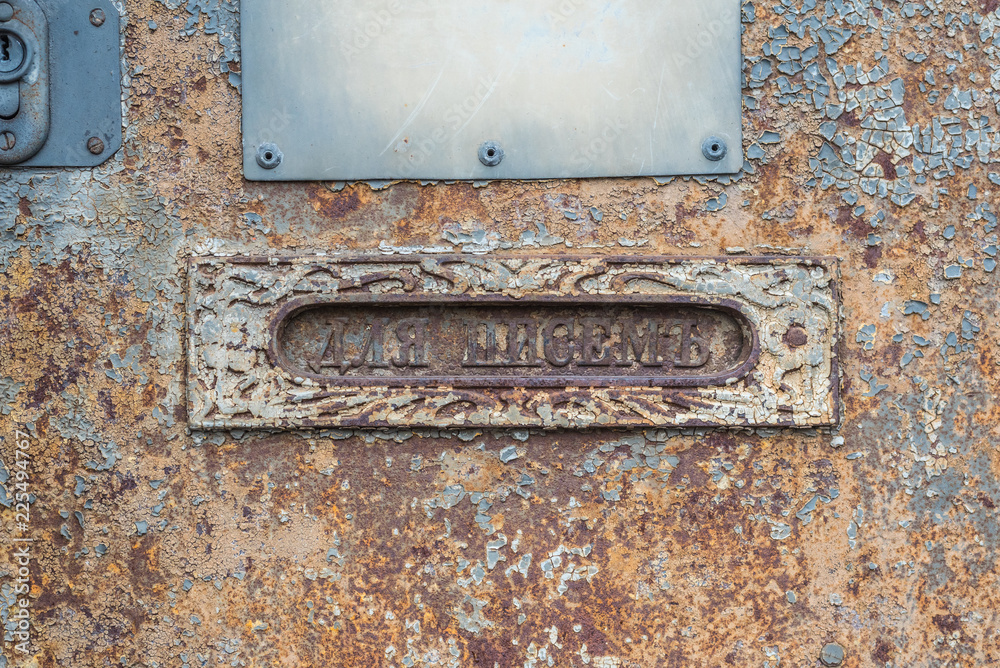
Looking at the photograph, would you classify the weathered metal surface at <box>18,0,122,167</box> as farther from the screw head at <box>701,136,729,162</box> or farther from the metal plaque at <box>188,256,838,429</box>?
the screw head at <box>701,136,729,162</box>

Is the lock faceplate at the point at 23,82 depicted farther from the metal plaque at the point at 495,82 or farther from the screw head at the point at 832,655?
the screw head at the point at 832,655

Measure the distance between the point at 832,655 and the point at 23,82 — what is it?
3.88ft

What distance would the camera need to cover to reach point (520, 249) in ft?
2.98

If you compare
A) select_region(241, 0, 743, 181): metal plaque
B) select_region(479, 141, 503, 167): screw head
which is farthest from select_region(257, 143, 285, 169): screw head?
select_region(479, 141, 503, 167): screw head

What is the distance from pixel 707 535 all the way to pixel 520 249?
415 mm

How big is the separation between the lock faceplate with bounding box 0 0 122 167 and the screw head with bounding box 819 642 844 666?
3.44 ft

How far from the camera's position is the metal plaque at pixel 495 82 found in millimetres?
897

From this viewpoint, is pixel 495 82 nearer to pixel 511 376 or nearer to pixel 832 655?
pixel 511 376

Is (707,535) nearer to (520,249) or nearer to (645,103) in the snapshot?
(520,249)

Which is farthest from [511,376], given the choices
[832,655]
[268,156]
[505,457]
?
[832,655]

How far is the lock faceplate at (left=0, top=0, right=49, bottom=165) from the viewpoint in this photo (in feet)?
2.89

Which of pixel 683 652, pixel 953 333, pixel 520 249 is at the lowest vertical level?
pixel 683 652

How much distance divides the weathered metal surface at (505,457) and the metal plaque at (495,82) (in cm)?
3

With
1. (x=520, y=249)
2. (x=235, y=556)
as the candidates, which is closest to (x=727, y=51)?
(x=520, y=249)
